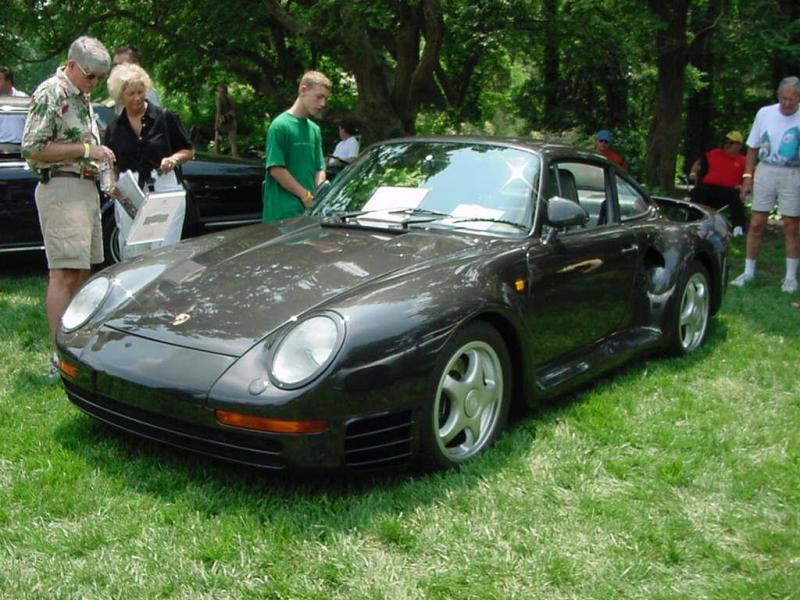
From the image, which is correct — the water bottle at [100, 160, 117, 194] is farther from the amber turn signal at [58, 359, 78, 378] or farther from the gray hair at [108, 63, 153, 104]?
the amber turn signal at [58, 359, 78, 378]

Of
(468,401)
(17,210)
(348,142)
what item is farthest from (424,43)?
(468,401)

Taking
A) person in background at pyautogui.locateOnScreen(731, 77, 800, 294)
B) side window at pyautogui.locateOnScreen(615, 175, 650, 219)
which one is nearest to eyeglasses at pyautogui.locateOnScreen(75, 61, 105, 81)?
side window at pyautogui.locateOnScreen(615, 175, 650, 219)

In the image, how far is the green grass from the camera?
2.82 metres

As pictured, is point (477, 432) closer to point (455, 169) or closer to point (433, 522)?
point (433, 522)

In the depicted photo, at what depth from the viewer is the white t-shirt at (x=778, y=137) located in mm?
7465

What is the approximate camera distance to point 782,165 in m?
7.57

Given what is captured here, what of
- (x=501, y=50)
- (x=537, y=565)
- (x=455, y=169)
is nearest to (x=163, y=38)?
(x=501, y=50)

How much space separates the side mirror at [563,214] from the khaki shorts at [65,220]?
8.25ft

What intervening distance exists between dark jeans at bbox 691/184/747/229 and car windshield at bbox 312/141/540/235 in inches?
309

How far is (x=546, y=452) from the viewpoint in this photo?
3.90 metres

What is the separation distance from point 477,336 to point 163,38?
37.3 ft

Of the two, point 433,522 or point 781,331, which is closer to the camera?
point 433,522

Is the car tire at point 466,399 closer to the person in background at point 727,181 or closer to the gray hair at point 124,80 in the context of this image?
the gray hair at point 124,80

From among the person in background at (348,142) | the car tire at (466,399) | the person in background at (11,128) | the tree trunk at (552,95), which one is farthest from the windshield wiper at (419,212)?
the tree trunk at (552,95)
